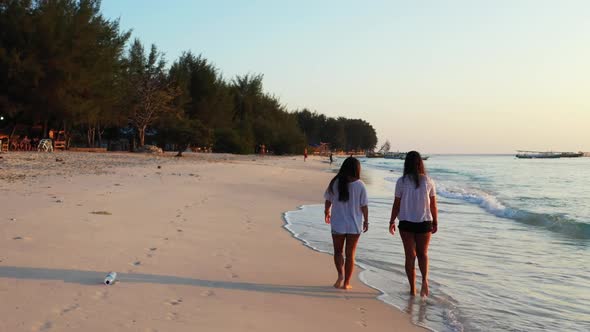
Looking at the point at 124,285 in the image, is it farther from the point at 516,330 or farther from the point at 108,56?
the point at 108,56

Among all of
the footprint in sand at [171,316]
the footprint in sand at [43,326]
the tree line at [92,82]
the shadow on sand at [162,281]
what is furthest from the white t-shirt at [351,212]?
the tree line at [92,82]

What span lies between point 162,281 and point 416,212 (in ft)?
9.60

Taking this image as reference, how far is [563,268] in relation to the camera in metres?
8.14


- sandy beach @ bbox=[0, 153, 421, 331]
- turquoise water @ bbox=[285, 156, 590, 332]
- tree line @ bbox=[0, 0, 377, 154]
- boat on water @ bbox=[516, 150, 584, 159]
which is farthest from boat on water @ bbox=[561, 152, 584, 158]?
sandy beach @ bbox=[0, 153, 421, 331]

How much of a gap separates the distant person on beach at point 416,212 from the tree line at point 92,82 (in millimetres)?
31156

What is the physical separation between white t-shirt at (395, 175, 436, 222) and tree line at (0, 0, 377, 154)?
102 feet

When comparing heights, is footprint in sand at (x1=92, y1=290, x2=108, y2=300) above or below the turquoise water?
above

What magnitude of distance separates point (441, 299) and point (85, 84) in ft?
110

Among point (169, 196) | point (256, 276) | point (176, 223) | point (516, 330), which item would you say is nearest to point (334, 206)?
point (256, 276)

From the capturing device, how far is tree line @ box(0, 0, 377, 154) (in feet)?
106

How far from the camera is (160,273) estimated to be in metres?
5.76

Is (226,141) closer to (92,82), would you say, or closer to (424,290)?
(92,82)

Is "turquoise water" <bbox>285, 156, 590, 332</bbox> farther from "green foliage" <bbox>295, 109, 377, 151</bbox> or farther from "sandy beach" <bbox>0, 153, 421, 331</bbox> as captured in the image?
"green foliage" <bbox>295, 109, 377, 151</bbox>

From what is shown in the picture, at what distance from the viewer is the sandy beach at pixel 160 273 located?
4352 millimetres
